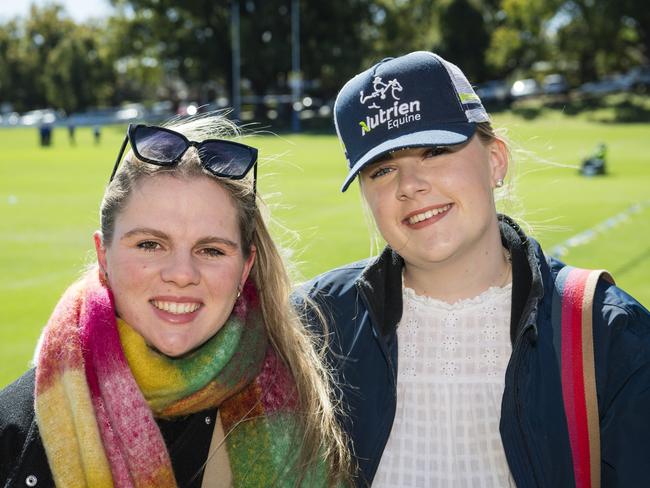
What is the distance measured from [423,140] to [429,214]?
0.84 feet

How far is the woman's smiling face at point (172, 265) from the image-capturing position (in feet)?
8.48

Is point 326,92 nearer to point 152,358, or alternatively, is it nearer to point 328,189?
point 328,189

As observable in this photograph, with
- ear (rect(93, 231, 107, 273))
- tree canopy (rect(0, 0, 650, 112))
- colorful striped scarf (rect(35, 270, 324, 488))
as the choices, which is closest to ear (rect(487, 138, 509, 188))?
colorful striped scarf (rect(35, 270, 324, 488))

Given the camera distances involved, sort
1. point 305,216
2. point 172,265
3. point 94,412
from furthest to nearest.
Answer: point 305,216 < point 172,265 < point 94,412

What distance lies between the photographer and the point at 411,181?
2852 mm

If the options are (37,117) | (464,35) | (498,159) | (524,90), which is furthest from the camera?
(37,117)

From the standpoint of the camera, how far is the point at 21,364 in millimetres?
6484

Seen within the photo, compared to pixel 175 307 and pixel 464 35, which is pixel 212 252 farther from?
pixel 464 35

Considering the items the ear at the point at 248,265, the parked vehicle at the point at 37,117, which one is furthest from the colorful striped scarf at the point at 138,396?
the parked vehicle at the point at 37,117

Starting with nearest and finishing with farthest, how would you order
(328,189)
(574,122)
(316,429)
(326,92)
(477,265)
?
(316,429) → (477,265) → (328,189) → (574,122) → (326,92)

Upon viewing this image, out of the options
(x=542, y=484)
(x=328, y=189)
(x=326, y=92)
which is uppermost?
(x=542, y=484)

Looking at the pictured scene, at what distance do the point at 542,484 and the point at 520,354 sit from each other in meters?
0.40

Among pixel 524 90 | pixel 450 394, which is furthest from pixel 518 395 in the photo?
pixel 524 90

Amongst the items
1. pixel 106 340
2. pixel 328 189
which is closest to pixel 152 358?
pixel 106 340
